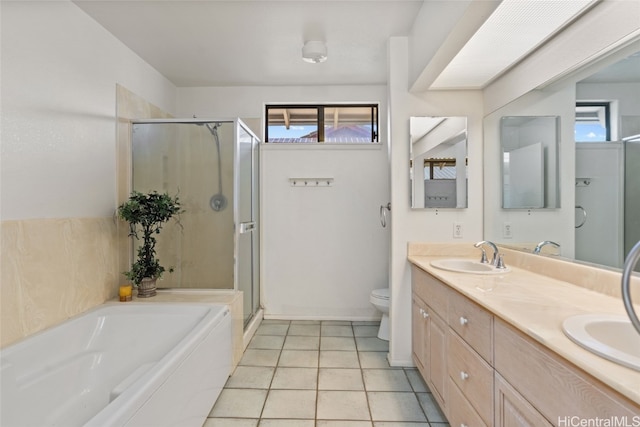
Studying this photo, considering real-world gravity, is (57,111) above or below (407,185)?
above

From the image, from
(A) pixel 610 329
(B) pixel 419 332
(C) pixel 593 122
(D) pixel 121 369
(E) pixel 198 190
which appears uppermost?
(C) pixel 593 122

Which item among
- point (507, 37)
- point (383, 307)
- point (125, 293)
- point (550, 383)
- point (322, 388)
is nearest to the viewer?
point (550, 383)

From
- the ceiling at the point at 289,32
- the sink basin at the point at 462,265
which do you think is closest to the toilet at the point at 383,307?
the sink basin at the point at 462,265

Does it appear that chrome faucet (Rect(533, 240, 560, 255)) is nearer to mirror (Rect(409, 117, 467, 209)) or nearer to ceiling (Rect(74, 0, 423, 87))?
mirror (Rect(409, 117, 467, 209))

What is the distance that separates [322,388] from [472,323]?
118 centimetres

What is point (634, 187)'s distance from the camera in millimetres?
1246

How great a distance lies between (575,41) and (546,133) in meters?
0.46

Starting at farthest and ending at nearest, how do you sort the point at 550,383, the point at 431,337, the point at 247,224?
the point at 247,224
the point at 431,337
the point at 550,383

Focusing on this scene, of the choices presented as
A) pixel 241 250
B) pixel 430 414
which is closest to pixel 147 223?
pixel 241 250

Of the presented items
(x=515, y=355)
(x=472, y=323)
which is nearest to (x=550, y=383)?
(x=515, y=355)

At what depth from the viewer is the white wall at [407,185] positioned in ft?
7.60

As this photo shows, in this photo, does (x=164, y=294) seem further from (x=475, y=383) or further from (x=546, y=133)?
(x=546, y=133)

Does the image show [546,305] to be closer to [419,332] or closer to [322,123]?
[419,332]

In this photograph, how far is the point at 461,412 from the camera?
142 centimetres
